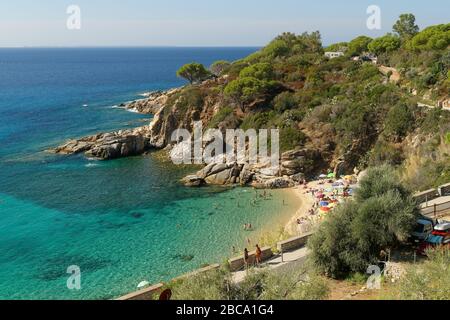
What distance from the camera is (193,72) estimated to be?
64188 millimetres

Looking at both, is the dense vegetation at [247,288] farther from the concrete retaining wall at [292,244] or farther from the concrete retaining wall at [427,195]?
the concrete retaining wall at [427,195]

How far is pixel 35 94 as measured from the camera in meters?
95.0

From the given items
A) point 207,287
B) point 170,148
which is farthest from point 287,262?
point 170,148

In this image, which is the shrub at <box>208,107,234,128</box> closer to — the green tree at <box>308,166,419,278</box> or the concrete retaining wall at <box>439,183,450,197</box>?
the concrete retaining wall at <box>439,183,450,197</box>

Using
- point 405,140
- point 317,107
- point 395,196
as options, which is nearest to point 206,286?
point 395,196

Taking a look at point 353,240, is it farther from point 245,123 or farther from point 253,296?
point 245,123

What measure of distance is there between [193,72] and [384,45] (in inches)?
1093

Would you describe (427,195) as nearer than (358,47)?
Yes

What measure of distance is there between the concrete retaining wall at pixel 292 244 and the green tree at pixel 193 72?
5018 centimetres

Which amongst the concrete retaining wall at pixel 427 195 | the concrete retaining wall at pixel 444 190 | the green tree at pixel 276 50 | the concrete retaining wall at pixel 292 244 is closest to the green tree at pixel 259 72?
the green tree at pixel 276 50

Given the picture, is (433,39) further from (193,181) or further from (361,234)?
(361,234)

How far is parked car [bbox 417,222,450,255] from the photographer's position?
46.2 ft

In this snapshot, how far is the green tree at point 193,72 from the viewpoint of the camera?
63.6 m

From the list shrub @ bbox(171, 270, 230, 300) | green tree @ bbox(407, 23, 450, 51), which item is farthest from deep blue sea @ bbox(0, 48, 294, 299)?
green tree @ bbox(407, 23, 450, 51)
